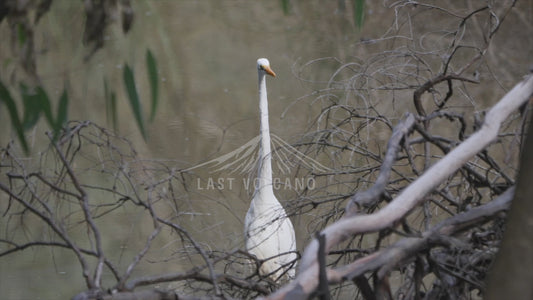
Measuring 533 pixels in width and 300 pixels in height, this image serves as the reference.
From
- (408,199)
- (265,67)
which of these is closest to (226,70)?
(265,67)

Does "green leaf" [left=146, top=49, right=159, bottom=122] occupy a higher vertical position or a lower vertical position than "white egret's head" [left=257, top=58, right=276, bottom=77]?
lower

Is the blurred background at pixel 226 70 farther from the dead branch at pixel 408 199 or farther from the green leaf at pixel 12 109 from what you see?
the green leaf at pixel 12 109

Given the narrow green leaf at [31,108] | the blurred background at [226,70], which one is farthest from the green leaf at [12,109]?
the blurred background at [226,70]

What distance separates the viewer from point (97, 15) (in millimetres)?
917

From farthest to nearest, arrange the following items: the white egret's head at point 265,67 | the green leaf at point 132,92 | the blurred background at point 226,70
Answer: the blurred background at point 226,70
the white egret's head at point 265,67
the green leaf at point 132,92

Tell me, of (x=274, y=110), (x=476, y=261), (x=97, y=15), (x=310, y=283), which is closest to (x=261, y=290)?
(x=310, y=283)

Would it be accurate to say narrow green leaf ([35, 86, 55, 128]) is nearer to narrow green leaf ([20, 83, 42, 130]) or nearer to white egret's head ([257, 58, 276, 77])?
narrow green leaf ([20, 83, 42, 130])

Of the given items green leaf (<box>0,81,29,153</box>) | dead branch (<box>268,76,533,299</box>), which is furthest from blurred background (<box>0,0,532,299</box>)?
green leaf (<box>0,81,29,153</box>)

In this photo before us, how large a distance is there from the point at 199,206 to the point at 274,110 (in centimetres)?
141

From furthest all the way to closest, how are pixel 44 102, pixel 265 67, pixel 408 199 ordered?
pixel 265 67 → pixel 408 199 → pixel 44 102

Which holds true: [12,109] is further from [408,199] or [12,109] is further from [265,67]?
[265,67]

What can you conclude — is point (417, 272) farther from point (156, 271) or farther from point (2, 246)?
point (2, 246)

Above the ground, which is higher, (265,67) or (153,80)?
(265,67)

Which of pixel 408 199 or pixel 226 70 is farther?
pixel 226 70
